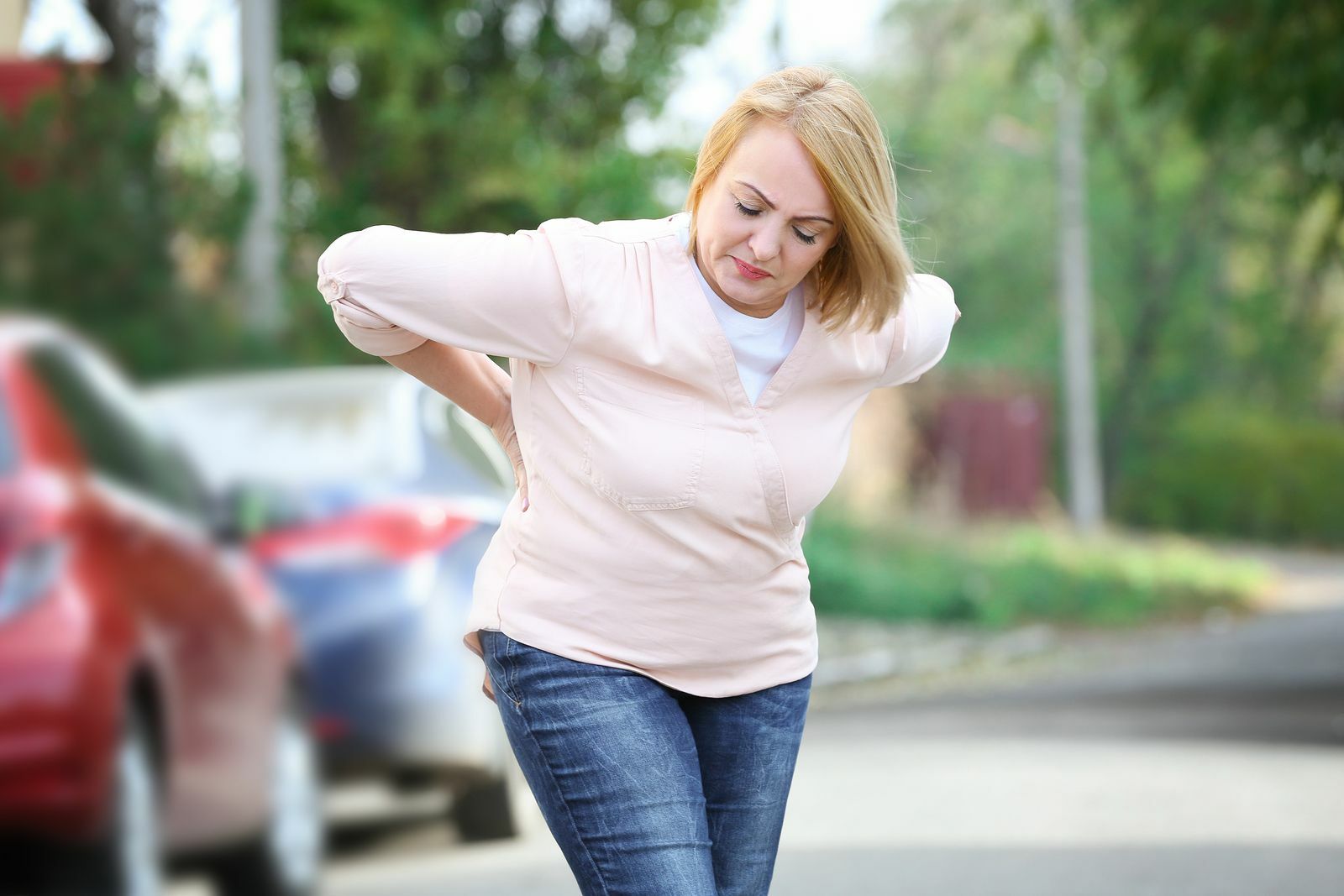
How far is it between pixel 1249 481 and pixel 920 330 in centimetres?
3129

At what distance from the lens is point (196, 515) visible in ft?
20.0

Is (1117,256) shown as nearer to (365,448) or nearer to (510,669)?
(365,448)

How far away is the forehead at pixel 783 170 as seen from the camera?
299 centimetres

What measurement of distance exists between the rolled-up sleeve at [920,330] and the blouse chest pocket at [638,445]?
1.40 feet

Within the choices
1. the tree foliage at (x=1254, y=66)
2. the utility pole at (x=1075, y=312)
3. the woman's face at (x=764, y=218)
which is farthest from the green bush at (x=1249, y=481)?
the woman's face at (x=764, y=218)

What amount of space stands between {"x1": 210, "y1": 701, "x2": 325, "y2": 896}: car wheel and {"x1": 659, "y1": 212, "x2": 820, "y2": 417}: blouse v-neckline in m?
3.50

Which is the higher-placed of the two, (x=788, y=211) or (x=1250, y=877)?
(x=1250, y=877)

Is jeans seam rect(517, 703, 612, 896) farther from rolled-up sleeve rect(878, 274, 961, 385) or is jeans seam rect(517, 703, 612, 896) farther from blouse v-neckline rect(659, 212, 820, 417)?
rolled-up sleeve rect(878, 274, 961, 385)

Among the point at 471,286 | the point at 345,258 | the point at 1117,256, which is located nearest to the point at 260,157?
the point at 345,258

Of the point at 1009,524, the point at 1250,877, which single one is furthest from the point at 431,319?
the point at 1009,524

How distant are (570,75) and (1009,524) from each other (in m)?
10.8

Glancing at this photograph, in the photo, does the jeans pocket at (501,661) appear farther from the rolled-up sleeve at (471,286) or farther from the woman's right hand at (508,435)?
the rolled-up sleeve at (471,286)

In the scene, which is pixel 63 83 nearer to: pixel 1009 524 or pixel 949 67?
pixel 1009 524

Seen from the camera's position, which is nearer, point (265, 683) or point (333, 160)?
point (265, 683)
